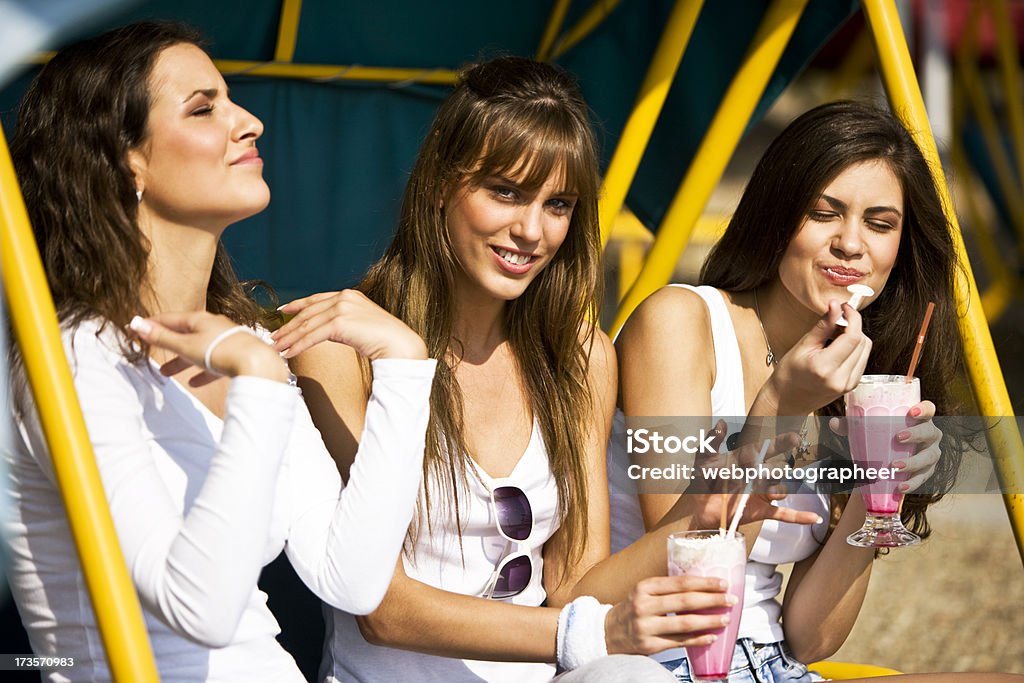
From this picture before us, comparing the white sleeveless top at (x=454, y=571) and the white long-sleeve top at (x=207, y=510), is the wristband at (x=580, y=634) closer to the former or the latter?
the white sleeveless top at (x=454, y=571)

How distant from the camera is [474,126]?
183 cm

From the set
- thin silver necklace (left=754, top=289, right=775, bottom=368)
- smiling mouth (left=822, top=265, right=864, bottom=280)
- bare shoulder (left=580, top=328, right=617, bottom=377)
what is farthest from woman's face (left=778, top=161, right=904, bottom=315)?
bare shoulder (left=580, top=328, right=617, bottom=377)

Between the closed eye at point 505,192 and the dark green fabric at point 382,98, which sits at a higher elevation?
the dark green fabric at point 382,98

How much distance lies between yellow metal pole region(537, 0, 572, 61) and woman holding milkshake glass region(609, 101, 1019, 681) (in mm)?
1016

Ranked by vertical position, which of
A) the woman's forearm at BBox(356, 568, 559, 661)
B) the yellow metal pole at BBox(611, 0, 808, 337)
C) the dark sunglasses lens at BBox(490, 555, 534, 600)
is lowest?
the woman's forearm at BBox(356, 568, 559, 661)

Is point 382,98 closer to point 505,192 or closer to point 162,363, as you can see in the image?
point 505,192

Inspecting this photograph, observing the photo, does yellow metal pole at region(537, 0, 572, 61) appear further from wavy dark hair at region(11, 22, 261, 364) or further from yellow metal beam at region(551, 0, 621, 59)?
wavy dark hair at region(11, 22, 261, 364)

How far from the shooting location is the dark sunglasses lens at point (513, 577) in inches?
72.1

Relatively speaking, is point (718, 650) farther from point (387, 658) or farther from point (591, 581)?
point (387, 658)

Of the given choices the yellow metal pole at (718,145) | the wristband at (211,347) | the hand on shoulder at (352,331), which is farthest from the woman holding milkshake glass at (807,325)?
the wristband at (211,347)

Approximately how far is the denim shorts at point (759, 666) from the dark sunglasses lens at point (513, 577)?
0.83 feet

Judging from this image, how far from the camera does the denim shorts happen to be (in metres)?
1.86

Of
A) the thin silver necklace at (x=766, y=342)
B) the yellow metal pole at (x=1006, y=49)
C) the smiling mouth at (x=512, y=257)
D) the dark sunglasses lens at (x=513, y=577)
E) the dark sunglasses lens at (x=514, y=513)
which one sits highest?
the yellow metal pole at (x=1006, y=49)

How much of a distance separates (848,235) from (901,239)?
16 cm
